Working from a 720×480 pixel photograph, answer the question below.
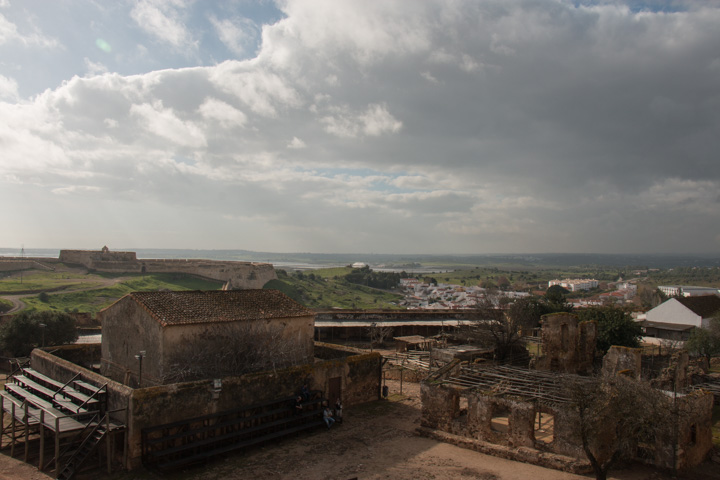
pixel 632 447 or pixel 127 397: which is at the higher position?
pixel 127 397

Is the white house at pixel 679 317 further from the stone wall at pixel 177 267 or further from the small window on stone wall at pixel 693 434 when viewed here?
the stone wall at pixel 177 267

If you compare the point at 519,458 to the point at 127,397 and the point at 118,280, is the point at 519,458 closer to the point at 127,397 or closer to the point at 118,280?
the point at 127,397

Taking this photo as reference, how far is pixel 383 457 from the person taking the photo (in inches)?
498

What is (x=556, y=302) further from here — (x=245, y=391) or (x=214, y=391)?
(x=214, y=391)

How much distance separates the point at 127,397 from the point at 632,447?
1302 cm

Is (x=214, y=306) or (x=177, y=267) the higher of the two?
(x=214, y=306)

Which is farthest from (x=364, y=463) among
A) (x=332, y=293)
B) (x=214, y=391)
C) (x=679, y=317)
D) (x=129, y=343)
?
(x=332, y=293)

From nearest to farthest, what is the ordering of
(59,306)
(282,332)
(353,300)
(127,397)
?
(127,397)
(282,332)
(59,306)
(353,300)

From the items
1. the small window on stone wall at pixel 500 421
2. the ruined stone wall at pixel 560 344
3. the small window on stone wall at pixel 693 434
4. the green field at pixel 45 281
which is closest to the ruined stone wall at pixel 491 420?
the small window on stone wall at pixel 500 421

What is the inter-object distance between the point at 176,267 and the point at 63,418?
170 feet

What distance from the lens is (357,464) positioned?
1208cm

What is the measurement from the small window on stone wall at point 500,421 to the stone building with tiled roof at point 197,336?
6.92 meters

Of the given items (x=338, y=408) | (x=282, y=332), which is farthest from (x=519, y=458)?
(x=282, y=332)

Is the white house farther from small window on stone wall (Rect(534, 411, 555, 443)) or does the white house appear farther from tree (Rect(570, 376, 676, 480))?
tree (Rect(570, 376, 676, 480))
